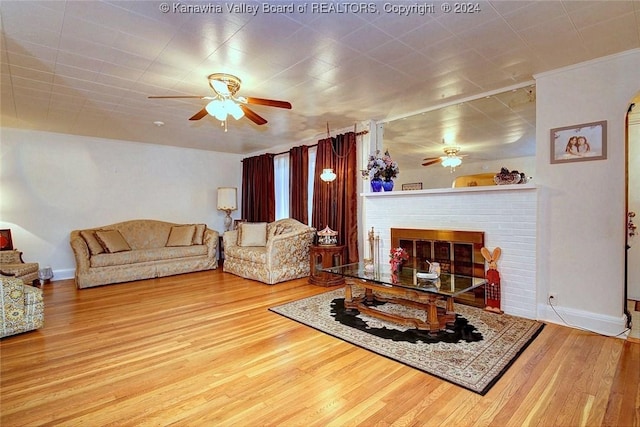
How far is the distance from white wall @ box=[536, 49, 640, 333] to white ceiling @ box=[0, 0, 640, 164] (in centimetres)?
24

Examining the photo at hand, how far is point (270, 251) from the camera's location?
469 cm

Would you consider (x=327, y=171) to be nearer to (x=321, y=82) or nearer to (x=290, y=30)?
(x=321, y=82)

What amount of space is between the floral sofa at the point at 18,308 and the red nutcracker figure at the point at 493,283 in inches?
176

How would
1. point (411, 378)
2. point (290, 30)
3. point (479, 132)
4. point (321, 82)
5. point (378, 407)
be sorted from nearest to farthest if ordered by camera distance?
point (378, 407) → point (411, 378) → point (290, 30) → point (321, 82) → point (479, 132)

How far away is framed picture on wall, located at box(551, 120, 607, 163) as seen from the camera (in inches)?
109

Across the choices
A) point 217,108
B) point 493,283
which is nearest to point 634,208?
point 493,283

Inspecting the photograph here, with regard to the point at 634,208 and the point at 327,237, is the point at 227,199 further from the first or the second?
the point at 634,208

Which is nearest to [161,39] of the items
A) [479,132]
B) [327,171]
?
[327,171]

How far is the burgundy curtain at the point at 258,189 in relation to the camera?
650cm

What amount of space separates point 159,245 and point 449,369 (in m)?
5.40

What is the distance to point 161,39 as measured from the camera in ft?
7.98

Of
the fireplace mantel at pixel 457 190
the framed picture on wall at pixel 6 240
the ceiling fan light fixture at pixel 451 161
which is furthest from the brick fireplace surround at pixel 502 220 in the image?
the framed picture on wall at pixel 6 240

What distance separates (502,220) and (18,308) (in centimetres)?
479

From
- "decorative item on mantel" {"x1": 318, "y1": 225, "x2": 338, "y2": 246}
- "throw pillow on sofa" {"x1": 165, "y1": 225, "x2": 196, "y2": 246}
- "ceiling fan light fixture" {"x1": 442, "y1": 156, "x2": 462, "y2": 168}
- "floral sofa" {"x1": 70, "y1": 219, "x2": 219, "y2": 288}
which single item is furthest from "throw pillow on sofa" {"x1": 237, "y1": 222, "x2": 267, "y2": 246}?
"ceiling fan light fixture" {"x1": 442, "y1": 156, "x2": 462, "y2": 168}
